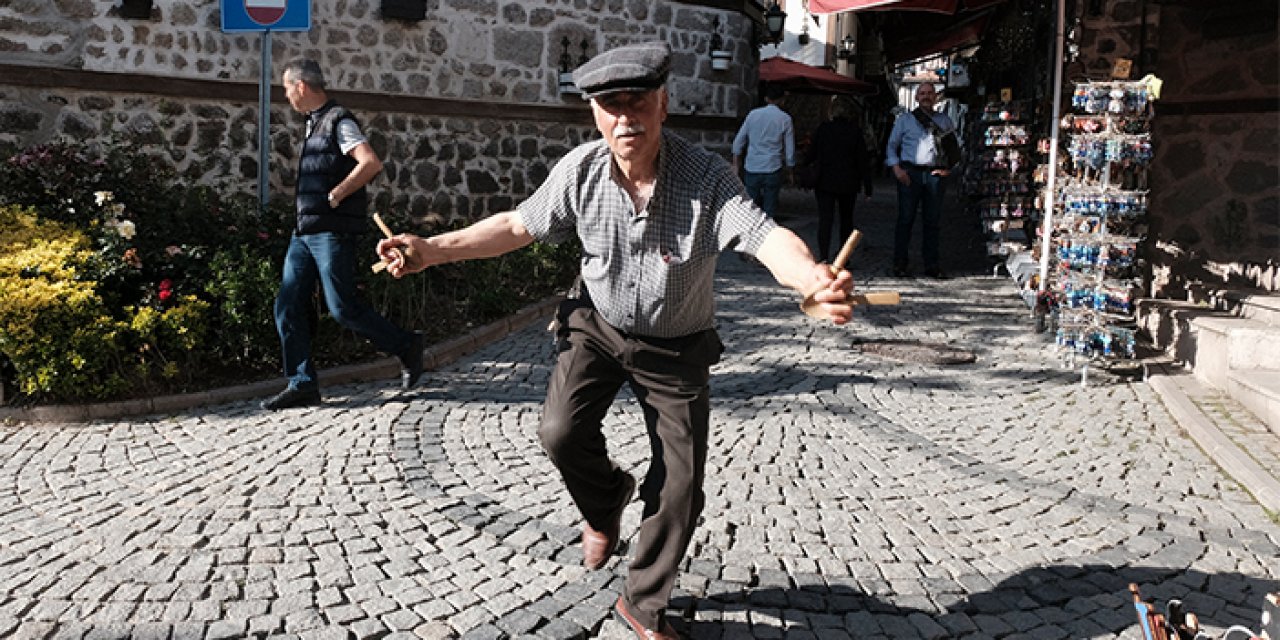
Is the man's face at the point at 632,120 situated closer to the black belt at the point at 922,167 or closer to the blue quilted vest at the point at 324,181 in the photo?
the blue quilted vest at the point at 324,181

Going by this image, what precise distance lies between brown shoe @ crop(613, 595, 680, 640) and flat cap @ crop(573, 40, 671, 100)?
162cm

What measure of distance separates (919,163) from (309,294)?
6642 millimetres

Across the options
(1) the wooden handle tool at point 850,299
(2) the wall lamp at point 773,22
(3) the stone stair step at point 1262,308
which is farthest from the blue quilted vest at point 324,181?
(2) the wall lamp at point 773,22

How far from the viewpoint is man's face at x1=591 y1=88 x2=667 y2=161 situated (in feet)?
10.0

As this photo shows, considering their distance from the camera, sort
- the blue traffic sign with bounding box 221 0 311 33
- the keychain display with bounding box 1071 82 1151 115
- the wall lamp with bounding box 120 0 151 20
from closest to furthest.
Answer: the keychain display with bounding box 1071 82 1151 115, the blue traffic sign with bounding box 221 0 311 33, the wall lamp with bounding box 120 0 151 20

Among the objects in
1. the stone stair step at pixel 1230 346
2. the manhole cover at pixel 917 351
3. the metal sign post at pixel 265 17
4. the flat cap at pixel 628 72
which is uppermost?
the metal sign post at pixel 265 17

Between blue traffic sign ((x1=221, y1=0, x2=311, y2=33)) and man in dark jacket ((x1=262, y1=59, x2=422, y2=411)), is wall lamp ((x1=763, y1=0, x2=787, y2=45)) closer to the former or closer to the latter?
blue traffic sign ((x1=221, y1=0, x2=311, y2=33))

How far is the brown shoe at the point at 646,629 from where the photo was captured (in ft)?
10.6

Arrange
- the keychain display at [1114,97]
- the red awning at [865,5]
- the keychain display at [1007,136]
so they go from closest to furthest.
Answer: the keychain display at [1114,97] → the red awning at [865,5] → the keychain display at [1007,136]

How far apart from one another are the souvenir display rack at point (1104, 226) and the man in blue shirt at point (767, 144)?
4462mm

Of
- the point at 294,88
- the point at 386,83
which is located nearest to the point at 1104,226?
the point at 294,88

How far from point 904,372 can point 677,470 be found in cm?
438

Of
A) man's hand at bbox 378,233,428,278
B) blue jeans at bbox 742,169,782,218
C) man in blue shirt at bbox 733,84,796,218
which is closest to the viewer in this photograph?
man's hand at bbox 378,233,428,278

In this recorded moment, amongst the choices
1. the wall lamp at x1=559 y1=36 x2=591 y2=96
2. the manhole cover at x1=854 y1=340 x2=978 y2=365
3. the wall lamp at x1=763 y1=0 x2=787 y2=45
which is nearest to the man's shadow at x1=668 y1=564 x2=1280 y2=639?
the manhole cover at x1=854 y1=340 x2=978 y2=365
